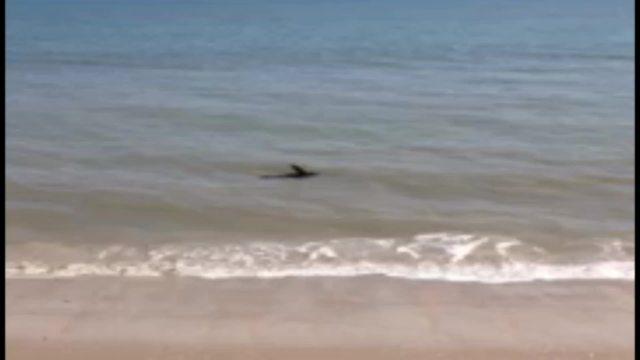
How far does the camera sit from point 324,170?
475 inches

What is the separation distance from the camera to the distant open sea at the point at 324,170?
828cm

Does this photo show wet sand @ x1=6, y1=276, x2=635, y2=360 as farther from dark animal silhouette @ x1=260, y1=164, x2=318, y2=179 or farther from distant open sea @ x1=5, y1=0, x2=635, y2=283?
dark animal silhouette @ x1=260, y1=164, x2=318, y2=179

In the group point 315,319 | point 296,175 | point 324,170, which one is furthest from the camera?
point 324,170

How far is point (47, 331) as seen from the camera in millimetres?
5805

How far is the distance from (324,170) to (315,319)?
5.89 metres

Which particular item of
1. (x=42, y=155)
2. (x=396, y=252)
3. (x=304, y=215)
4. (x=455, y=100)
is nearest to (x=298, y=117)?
(x=455, y=100)

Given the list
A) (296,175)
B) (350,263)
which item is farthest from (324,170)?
(350,263)

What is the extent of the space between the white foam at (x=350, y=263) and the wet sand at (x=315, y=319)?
0.91ft

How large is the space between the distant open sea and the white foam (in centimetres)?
3

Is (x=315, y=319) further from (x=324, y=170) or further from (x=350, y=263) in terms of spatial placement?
(x=324, y=170)

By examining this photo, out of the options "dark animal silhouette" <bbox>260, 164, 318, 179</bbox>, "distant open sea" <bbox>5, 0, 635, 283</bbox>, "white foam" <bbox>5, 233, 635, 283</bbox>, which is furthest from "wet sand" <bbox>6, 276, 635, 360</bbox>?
"dark animal silhouette" <bbox>260, 164, 318, 179</bbox>

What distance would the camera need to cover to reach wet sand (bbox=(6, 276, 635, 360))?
556 cm

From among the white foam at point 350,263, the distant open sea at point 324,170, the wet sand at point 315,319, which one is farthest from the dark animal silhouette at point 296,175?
the wet sand at point 315,319

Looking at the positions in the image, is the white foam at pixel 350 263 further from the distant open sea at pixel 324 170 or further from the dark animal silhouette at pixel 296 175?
the dark animal silhouette at pixel 296 175
